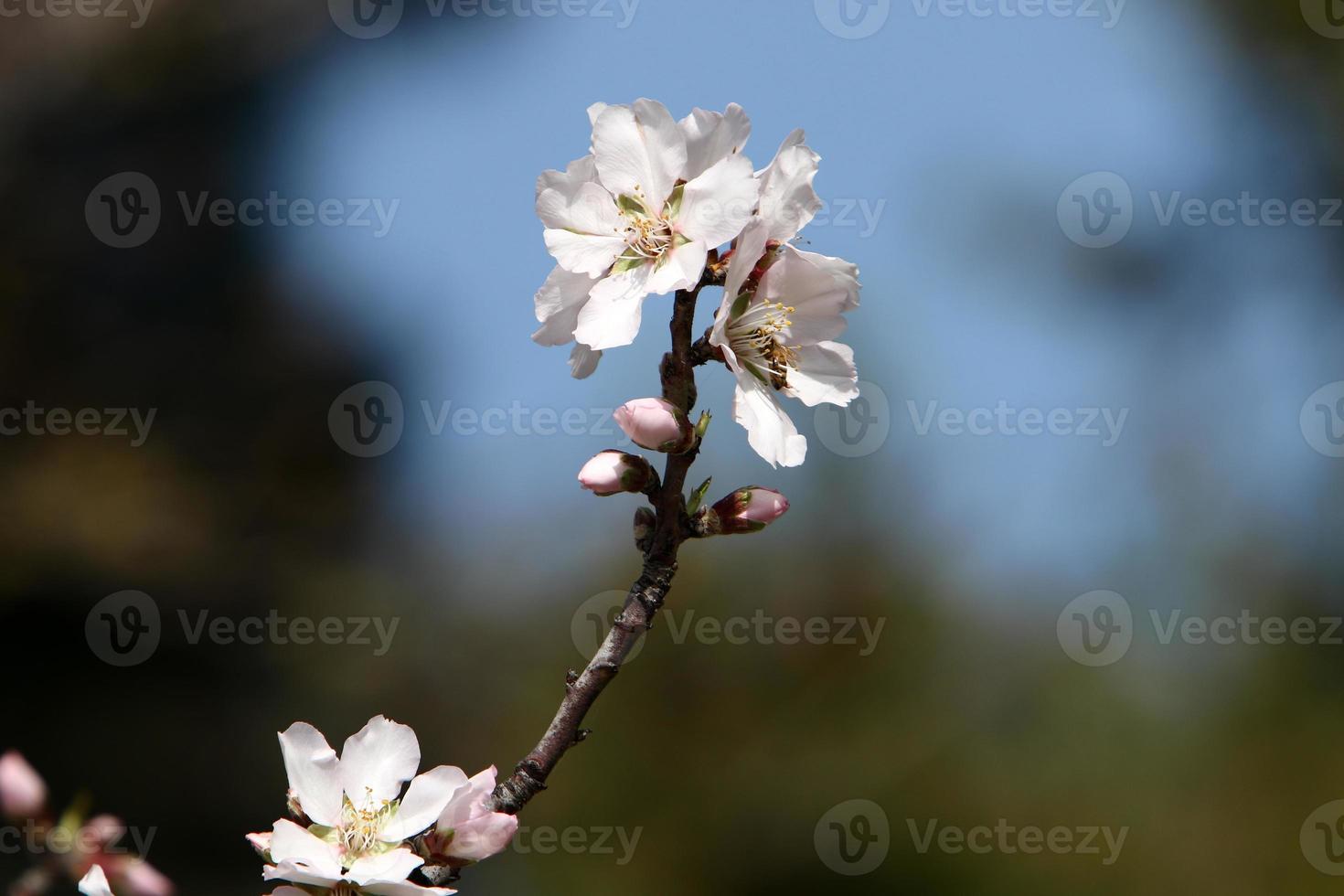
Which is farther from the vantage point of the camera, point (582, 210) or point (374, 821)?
point (582, 210)

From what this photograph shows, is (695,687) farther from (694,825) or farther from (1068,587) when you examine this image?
(1068,587)

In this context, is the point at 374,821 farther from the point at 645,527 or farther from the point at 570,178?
the point at 570,178

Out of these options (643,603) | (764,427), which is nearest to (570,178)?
(764,427)

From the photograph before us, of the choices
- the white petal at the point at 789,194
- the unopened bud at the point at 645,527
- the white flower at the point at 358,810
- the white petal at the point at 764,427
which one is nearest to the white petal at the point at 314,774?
the white flower at the point at 358,810

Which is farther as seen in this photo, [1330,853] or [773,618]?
[773,618]

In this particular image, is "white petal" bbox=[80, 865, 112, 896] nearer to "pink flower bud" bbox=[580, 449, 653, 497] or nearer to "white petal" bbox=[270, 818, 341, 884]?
"white petal" bbox=[270, 818, 341, 884]

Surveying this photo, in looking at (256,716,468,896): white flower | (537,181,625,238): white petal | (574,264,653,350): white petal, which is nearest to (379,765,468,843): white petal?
(256,716,468,896): white flower

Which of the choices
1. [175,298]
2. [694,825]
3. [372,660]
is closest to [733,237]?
[694,825]
